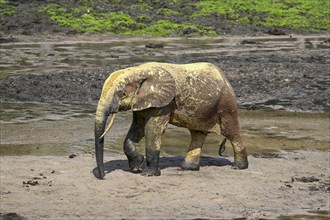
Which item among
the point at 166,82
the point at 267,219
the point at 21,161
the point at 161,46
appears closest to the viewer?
the point at 267,219

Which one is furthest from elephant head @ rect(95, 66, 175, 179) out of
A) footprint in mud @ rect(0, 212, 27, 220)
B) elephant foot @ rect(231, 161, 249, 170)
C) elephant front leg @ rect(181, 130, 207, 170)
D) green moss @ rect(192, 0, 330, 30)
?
green moss @ rect(192, 0, 330, 30)

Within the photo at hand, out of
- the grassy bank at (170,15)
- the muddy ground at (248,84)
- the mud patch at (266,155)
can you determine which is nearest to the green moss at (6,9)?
the grassy bank at (170,15)

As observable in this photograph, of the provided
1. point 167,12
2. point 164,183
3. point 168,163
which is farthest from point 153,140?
point 167,12

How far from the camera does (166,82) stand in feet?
46.3

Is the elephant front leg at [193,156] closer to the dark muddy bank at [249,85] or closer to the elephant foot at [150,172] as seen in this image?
the elephant foot at [150,172]

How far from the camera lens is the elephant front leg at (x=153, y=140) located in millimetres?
14094

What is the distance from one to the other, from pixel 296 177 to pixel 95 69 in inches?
623

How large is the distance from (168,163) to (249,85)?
12227 millimetres

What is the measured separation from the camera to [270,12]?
5412cm

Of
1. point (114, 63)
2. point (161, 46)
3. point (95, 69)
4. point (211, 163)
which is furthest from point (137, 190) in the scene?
point (161, 46)

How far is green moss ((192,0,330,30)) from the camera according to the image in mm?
51969

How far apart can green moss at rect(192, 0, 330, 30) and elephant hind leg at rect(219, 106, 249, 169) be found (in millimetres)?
36207

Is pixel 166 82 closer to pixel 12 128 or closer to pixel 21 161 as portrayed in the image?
pixel 21 161

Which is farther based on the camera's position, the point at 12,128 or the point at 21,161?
the point at 12,128
